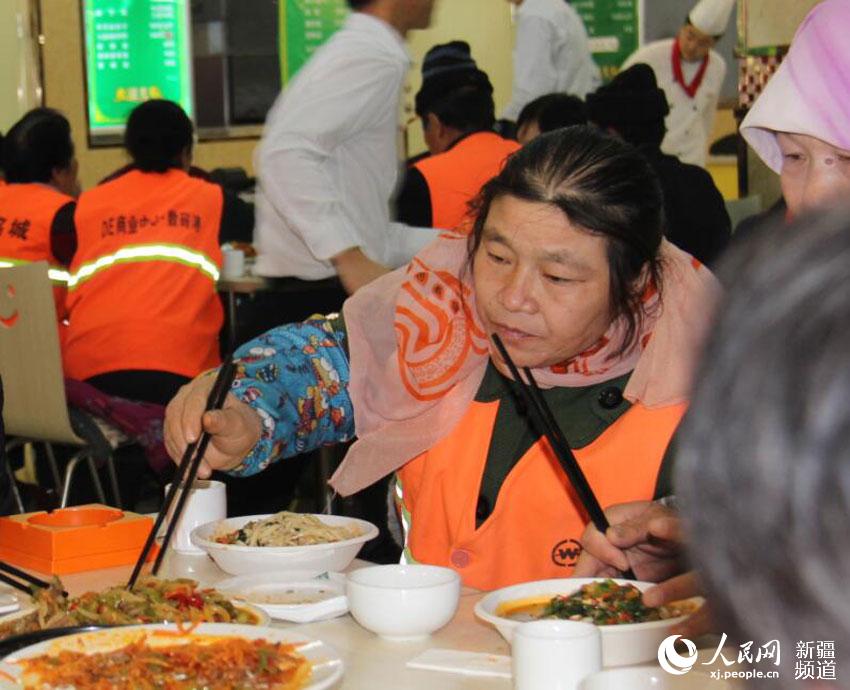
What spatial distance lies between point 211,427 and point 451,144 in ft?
8.82

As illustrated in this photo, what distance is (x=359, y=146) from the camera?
350 centimetres

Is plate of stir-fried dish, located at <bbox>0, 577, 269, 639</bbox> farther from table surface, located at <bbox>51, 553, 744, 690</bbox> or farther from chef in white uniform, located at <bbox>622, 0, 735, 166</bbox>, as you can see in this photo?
chef in white uniform, located at <bbox>622, 0, 735, 166</bbox>

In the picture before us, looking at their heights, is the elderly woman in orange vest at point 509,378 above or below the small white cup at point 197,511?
above

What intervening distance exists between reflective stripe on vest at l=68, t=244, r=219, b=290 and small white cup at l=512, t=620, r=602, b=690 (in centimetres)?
316

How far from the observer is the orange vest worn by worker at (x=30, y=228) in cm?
449

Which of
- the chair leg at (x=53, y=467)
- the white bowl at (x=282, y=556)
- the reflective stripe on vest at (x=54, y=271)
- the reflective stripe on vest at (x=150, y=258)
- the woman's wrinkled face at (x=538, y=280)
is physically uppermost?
the woman's wrinkled face at (x=538, y=280)

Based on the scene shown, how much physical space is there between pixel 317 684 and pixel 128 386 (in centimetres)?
304

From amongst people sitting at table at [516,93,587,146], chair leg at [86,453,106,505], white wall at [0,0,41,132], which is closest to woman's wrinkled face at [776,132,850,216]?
chair leg at [86,453,106,505]

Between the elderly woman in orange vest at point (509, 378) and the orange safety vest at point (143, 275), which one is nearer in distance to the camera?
the elderly woman in orange vest at point (509, 378)

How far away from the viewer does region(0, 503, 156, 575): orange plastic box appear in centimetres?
188

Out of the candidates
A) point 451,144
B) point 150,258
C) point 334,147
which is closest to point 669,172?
point 451,144

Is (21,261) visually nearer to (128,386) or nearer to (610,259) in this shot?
(128,386)

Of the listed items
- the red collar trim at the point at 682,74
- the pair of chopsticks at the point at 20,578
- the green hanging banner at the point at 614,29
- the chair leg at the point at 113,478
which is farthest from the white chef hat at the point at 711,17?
the pair of chopsticks at the point at 20,578

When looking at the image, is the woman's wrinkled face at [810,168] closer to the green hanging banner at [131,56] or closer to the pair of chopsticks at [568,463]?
the pair of chopsticks at [568,463]
